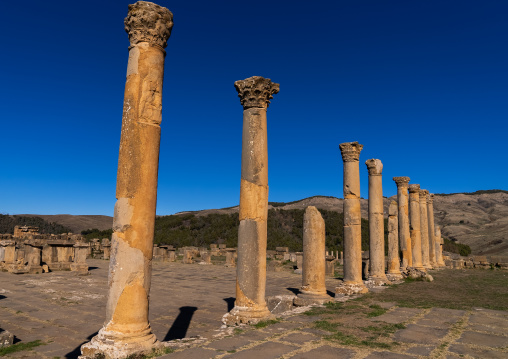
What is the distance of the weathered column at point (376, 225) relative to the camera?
15.0m

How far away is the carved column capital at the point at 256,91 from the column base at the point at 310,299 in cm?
566

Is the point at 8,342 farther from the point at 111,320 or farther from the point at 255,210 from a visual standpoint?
the point at 255,210

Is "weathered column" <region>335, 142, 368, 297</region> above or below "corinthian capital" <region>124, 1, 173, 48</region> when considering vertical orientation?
below

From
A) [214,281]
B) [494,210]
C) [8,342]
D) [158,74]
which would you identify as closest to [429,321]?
[158,74]

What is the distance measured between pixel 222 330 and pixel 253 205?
8.57 feet

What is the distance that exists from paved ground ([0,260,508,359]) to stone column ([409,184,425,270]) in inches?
443

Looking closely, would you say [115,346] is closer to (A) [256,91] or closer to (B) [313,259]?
(A) [256,91]

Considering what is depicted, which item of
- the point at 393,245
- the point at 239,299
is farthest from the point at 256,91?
the point at 393,245

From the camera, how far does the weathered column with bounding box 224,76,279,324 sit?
752cm

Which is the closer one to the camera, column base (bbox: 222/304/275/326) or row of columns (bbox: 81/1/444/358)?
row of columns (bbox: 81/1/444/358)

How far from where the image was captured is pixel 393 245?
18.1 meters

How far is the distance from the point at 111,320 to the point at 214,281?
12439 mm

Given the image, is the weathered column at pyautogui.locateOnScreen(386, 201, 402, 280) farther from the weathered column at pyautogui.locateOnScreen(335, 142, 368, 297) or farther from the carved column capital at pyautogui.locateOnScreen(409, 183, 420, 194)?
the weathered column at pyautogui.locateOnScreen(335, 142, 368, 297)

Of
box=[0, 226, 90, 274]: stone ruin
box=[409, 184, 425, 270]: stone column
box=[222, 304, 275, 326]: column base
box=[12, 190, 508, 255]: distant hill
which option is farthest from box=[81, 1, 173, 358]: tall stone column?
box=[12, 190, 508, 255]: distant hill
